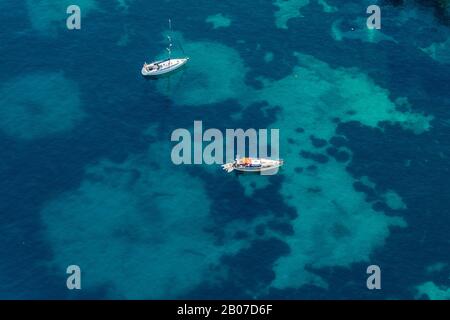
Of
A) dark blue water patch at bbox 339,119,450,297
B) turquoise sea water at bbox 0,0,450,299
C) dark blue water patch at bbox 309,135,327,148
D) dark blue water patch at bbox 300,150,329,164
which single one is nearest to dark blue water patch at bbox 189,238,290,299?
turquoise sea water at bbox 0,0,450,299

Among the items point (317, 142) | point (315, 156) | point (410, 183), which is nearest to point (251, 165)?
point (315, 156)

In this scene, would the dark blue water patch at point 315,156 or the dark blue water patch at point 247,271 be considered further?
the dark blue water patch at point 315,156

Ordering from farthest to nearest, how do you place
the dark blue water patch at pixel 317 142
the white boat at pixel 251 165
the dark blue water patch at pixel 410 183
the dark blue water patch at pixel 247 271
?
the dark blue water patch at pixel 317 142 → the white boat at pixel 251 165 → the dark blue water patch at pixel 410 183 → the dark blue water patch at pixel 247 271

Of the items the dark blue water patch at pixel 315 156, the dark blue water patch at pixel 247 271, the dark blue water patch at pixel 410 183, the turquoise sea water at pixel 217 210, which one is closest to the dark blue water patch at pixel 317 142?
the turquoise sea water at pixel 217 210

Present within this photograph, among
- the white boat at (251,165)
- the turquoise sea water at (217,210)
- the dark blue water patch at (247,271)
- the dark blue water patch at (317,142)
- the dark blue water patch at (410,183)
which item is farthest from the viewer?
the dark blue water patch at (317,142)

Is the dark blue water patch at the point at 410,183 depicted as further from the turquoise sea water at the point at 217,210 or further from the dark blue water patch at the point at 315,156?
the dark blue water patch at the point at 315,156

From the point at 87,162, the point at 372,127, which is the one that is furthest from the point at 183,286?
the point at 372,127

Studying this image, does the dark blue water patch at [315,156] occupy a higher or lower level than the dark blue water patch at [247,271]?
higher

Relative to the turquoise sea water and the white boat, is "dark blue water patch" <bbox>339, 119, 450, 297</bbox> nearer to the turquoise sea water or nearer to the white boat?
the turquoise sea water
